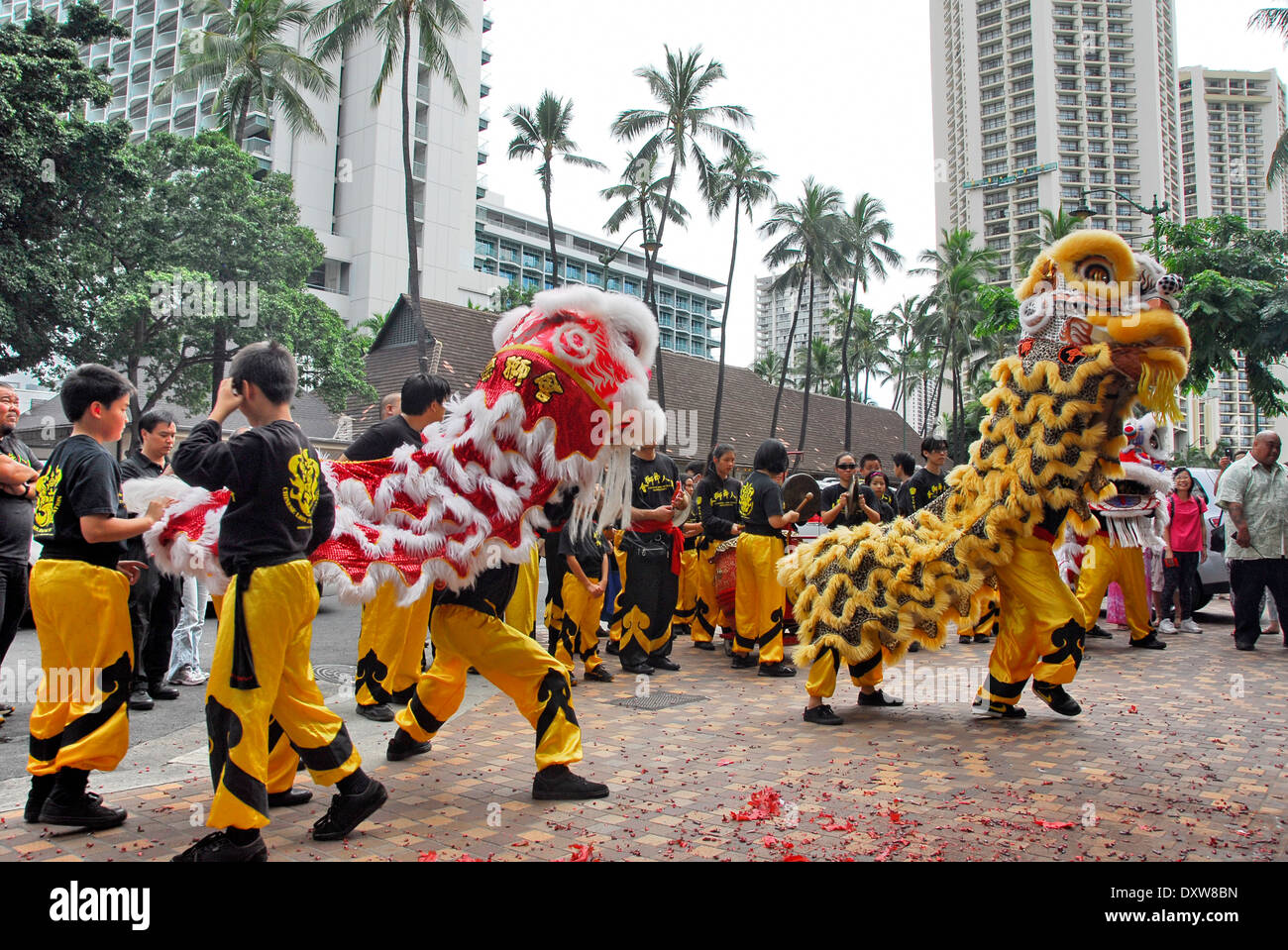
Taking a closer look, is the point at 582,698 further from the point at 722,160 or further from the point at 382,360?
the point at 722,160

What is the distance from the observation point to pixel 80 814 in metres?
3.41

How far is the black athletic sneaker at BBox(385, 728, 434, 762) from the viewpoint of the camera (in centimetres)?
438

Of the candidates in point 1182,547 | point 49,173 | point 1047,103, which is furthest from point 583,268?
point 1182,547

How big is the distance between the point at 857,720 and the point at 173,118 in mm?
69707

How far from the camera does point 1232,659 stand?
7574 millimetres

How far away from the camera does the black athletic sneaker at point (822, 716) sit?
5273 millimetres

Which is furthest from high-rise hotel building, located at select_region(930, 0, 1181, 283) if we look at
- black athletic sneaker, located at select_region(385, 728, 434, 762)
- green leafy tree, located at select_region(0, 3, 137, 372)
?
black athletic sneaker, located at select_region(385, 728, 434, 762)

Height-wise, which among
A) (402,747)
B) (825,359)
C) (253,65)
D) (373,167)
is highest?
(373,167)

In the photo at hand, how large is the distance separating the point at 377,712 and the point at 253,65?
23.4 metres

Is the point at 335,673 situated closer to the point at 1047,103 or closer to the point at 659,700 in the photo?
the point at 659,700

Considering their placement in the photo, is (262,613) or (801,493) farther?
(801,493)

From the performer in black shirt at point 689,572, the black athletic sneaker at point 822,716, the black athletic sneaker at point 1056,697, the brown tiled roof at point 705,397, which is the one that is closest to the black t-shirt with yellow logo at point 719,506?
the performer in black shirt at point 689,572

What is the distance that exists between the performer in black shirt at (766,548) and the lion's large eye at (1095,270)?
2566 millimetres

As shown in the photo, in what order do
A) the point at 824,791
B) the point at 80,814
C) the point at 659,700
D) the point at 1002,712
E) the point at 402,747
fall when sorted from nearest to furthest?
the point at 80,814, the point at 824,791, the point at 402,747, the point at 1002,712, the point at 659,700
